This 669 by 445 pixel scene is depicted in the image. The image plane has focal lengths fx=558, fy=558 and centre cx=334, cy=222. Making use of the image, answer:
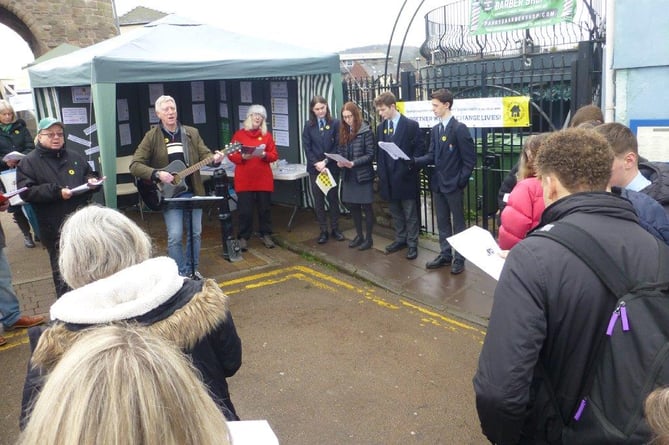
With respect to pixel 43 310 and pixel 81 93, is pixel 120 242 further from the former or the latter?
pixel 81 93

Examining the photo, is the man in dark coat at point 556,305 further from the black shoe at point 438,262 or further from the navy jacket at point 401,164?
the navy jacket at point 401,164

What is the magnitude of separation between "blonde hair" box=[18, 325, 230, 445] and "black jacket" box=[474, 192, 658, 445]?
1.05 m

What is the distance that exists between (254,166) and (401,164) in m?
1.87

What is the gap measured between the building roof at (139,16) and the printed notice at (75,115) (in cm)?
3888

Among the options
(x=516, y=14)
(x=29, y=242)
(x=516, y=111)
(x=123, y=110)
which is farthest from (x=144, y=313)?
(x=123, y=110)

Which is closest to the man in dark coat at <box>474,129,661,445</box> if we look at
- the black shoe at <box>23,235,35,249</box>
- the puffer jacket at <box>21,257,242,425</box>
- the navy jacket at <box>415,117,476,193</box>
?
the puffer jacket at <box>21,257,242,425</box>

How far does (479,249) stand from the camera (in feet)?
Result: 10.4

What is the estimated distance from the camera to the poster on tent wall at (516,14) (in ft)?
19.7

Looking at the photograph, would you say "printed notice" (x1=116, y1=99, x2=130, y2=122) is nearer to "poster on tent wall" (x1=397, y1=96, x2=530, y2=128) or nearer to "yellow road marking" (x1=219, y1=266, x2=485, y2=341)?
"yellow road marking" (x1=219, y1=266, x2=485, y2=341)

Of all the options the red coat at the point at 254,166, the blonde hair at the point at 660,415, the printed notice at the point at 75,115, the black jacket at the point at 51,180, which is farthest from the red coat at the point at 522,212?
the printed notice at the point at 75,115

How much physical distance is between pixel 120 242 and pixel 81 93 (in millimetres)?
7388

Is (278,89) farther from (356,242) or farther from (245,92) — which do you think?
(356,242)

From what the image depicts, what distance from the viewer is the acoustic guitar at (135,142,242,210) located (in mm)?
5680

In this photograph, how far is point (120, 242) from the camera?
204cm
